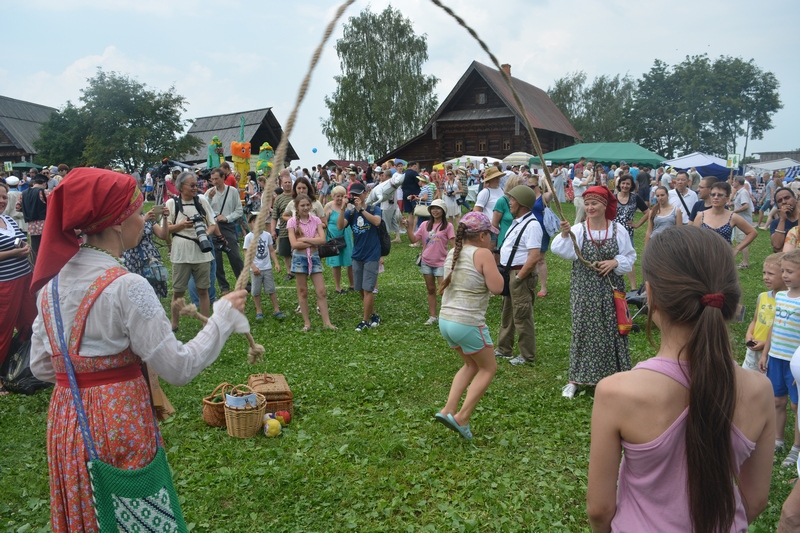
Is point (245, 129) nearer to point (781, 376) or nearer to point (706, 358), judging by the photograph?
point (781, 376)

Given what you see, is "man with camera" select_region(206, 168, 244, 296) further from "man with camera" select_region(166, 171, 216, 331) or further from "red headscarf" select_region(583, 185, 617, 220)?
A: "red headscarf" select_region(583, 185, 617, 220)

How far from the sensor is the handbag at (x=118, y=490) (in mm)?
2250

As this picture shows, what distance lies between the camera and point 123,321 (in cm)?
226

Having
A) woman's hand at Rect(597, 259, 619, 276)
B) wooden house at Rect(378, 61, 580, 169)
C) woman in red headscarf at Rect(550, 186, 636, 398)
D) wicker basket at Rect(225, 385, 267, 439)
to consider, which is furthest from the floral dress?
wooden house at Rect(378, 61, 580, 169)

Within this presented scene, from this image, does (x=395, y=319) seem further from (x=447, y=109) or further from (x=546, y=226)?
(x=447, y=109)

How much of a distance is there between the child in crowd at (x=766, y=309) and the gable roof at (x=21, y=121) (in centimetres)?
5511

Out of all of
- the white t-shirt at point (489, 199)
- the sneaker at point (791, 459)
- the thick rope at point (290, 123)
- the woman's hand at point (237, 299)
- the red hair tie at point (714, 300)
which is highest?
the thick rope at point (290, 123)

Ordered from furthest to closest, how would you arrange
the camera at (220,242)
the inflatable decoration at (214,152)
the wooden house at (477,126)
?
the wooden house at (477,126) < the inflatable decoration at (214,152) < the camera at (220,242)

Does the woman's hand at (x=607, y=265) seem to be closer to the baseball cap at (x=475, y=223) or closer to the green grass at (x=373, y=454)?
the baseball cap at (x=475, y=223)

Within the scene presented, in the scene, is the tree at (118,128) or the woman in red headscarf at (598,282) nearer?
the woman in red headscarf at (598,282)

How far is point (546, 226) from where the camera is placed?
31.2 ft

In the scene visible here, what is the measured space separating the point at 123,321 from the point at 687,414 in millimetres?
2001

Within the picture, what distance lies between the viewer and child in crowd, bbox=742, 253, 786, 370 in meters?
4.66

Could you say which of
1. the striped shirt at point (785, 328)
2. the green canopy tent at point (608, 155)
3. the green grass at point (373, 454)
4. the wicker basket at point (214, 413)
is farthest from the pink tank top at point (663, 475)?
the green canopy tent at point (608, 155)
